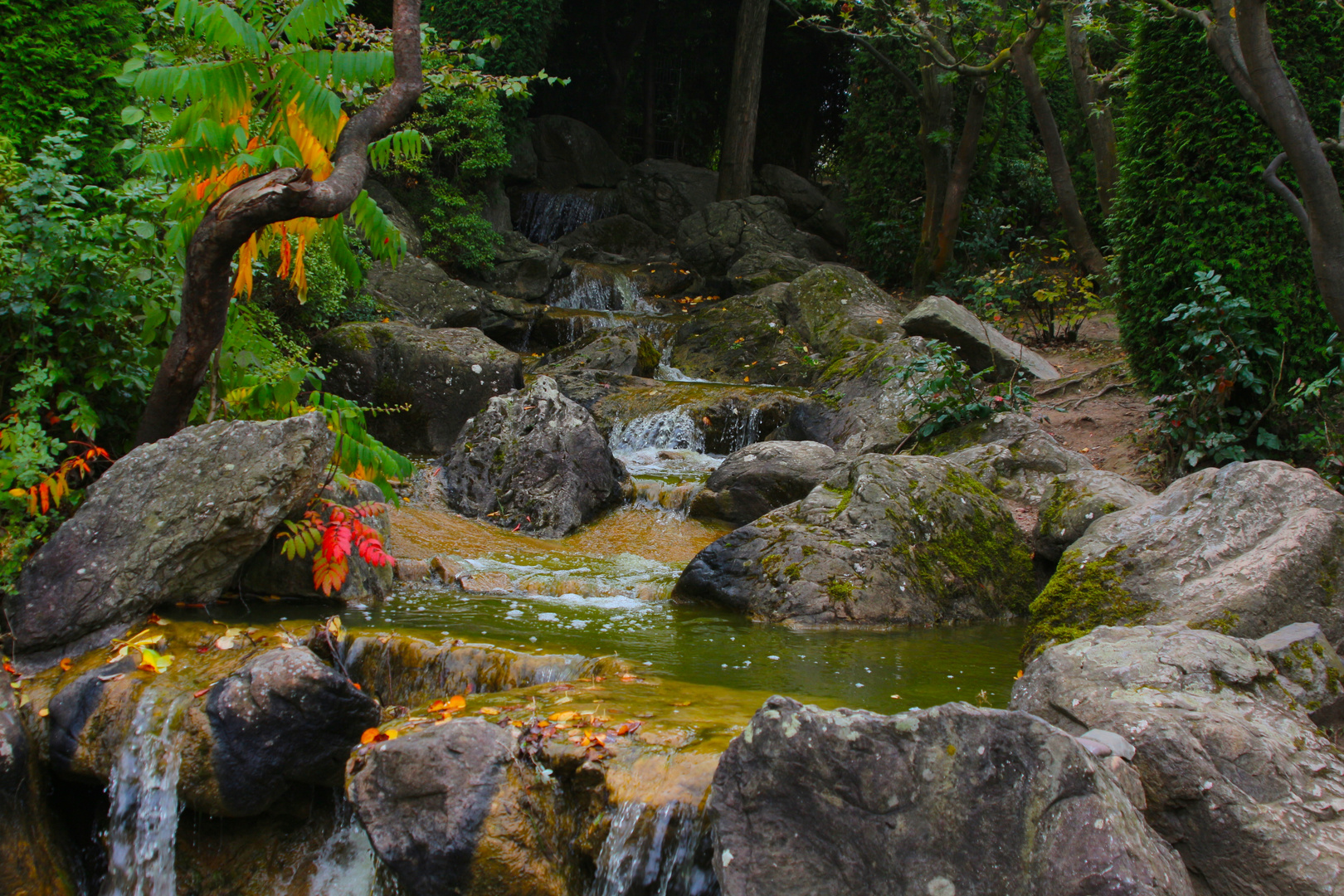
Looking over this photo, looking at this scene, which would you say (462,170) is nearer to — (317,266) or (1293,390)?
(317,266)

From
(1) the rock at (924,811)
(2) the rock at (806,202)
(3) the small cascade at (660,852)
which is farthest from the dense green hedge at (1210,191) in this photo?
(2) the rock at (806,202)

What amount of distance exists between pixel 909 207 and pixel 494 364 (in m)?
11.1

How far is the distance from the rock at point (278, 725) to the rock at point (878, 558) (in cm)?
320

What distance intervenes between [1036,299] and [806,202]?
11.8 m

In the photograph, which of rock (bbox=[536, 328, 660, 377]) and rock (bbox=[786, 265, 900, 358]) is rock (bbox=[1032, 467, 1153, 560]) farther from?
rock (bbox=[536, 328, 660, 377])

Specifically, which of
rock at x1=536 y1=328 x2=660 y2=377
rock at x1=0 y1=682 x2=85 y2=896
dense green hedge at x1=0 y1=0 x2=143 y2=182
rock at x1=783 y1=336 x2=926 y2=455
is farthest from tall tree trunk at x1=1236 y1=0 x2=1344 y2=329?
rock at x1=536 y1=328 x2=660 y2=377

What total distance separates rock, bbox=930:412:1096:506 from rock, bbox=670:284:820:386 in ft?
18.3

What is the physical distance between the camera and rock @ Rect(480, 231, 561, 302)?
1877 cm

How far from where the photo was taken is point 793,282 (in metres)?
16.1

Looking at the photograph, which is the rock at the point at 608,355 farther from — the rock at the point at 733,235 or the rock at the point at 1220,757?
the rock at the point at 1220,757

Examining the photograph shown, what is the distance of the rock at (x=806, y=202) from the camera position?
23.8 metres

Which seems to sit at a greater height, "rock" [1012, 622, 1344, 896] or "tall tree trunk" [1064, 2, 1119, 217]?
"tall tree trunk" [1064, 2, 1119, 217]

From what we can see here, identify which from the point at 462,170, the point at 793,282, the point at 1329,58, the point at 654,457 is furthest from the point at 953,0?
the point at 462,170

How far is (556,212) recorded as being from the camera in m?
23.6
